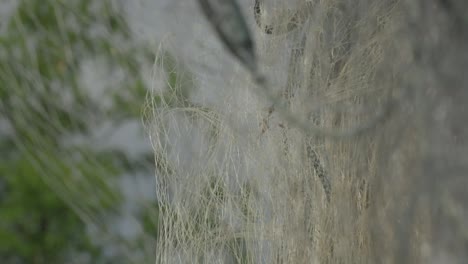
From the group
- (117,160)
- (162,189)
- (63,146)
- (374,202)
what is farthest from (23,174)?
(374,202)

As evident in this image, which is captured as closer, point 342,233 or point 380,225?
point 380,225

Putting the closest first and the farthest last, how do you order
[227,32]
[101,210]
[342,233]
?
[227,32], [342,233], [101,210]

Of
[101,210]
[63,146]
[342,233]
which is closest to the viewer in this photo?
[342,233]

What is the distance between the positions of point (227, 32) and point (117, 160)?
14.4 feet

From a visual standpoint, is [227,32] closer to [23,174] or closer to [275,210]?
[275,210]

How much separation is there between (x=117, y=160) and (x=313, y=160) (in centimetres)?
397

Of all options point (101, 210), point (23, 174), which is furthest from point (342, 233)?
point (23, 174)

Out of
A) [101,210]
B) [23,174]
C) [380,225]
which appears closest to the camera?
[380,225]

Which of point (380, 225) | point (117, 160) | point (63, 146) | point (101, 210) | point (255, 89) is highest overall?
point (117, 160)

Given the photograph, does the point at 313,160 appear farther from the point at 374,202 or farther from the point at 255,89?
the point at 374,202

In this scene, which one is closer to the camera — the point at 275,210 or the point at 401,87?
the point at 401,87

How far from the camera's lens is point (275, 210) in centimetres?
116

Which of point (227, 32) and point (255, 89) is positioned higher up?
point (255, 89)

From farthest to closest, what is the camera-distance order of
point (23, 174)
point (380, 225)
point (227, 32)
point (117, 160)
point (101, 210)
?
point (23, 174)
point (117, 160)
point (101, 210)
point (380, 225)
point (227, 32)
